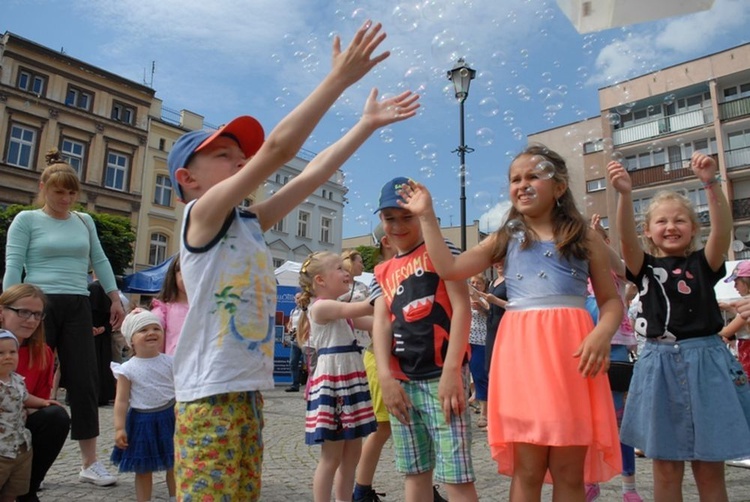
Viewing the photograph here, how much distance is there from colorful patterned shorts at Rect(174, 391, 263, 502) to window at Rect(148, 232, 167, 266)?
3338 cm

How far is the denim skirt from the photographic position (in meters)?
2.57

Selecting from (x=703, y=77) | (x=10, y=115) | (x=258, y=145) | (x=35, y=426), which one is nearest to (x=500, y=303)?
(x=258, y=145)

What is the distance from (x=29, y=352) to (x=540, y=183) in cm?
319

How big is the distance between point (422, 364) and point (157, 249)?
110 ft

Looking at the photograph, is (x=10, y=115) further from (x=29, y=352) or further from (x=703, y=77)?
(x=703, y=77)

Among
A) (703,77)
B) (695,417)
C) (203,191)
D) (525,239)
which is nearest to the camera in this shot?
(203,191)

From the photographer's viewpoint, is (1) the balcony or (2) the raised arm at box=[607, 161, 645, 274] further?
(1) the balcony

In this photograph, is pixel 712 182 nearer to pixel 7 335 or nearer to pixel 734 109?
pixel 7 335

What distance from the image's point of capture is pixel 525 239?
2402mm

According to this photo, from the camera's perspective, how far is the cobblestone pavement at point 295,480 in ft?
12.1

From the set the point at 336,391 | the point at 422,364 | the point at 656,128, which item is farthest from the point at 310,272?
the point at 656,128

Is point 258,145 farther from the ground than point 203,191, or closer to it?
farther from the ground

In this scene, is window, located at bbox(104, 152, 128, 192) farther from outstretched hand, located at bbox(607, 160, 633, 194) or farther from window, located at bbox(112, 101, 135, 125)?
outstretched hand, located at bbox(607, 160, 633, 194)

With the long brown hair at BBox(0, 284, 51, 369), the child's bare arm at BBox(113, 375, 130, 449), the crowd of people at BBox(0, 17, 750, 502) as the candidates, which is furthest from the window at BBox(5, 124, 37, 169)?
→ the child's bare arm at BBox(113, 375, 130, 449)
